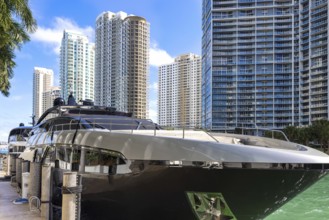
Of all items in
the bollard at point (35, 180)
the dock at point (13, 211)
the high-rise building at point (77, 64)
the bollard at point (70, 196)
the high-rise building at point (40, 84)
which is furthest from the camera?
the high-rise building at point (40, 84)

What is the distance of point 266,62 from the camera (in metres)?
120

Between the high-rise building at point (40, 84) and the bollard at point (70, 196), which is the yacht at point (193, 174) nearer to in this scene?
the bollard at point (70, 196)

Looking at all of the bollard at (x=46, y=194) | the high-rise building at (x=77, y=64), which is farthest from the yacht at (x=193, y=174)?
the high-rise building at (x=77, y=64)

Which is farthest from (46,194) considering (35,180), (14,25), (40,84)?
(40,84)

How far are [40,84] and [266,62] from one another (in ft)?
269

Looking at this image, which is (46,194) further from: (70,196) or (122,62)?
(122,62)

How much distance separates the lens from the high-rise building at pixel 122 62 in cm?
2954

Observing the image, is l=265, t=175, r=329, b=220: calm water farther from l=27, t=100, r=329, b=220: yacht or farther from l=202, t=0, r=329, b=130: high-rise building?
l=202, t=0, r=329, b=130: high-rise building

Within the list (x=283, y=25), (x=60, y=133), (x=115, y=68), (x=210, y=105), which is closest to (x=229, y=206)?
(x=60, y=133)

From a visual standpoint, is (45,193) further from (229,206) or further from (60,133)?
(229,206)

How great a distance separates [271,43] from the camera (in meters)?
122

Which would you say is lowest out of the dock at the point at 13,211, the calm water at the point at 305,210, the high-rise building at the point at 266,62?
the calm water at the point at 305,210

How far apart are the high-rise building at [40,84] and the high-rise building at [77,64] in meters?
16.2

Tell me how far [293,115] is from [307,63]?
16.5 m
